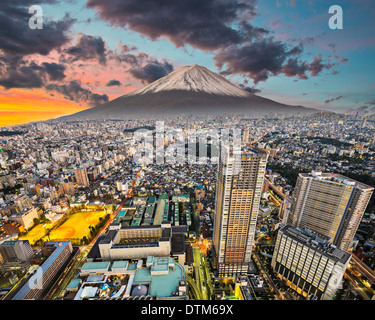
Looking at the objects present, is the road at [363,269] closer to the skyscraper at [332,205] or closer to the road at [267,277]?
the skyscraper at [332,205]

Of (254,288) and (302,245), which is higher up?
(302,245)

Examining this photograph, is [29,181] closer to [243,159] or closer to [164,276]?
[164,276]

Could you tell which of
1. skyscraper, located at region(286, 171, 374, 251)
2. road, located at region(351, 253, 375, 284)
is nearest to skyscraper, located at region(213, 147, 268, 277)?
skyscraper, located at region(286, 171, 374, 251)

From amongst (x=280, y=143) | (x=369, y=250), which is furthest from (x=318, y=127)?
(x=369, y=250)

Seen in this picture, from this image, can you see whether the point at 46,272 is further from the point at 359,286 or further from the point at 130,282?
the point at 359,286

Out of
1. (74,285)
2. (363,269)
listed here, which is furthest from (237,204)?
(363,269)
